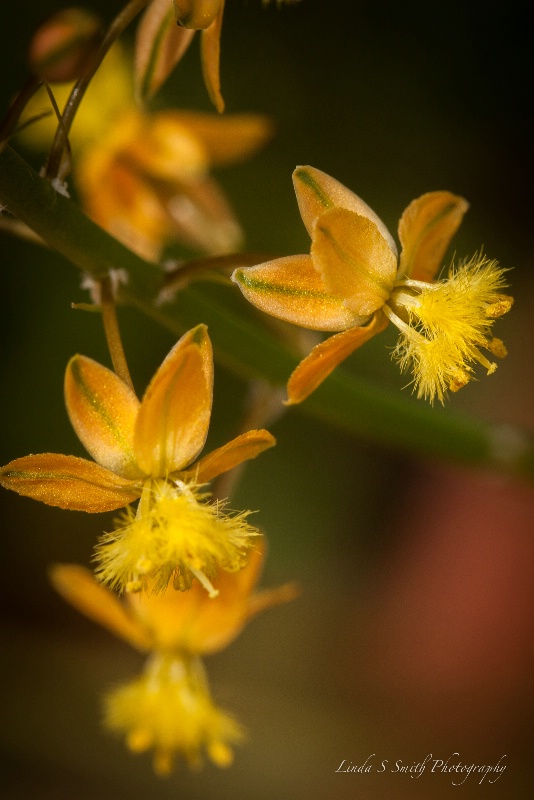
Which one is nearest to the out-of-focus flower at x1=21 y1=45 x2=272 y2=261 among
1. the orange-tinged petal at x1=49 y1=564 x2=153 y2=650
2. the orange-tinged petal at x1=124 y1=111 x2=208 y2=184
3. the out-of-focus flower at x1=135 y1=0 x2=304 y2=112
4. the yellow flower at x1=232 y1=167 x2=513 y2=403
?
the orange-tinged petal at x1=124 y1=111 x2=208 y2=184

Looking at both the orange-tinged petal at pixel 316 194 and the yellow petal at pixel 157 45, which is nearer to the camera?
the orange-tinged petal at pixel 316 194

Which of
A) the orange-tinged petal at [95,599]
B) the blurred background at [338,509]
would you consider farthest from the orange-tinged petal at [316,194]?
the blurred background at [338,509]

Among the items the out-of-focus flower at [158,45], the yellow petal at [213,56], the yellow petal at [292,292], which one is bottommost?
the yellow petal at [292,292]

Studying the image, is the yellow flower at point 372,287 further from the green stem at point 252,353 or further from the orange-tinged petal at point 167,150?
the orange-tinged petal at point 167,150

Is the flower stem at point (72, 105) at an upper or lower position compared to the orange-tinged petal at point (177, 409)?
upper

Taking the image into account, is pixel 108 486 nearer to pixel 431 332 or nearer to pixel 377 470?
pixel 431 332

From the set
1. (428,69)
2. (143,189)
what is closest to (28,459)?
(143,189)

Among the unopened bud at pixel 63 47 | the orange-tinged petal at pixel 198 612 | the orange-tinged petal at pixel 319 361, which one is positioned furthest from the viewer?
the orange-tinged petal at pixel 198 612
